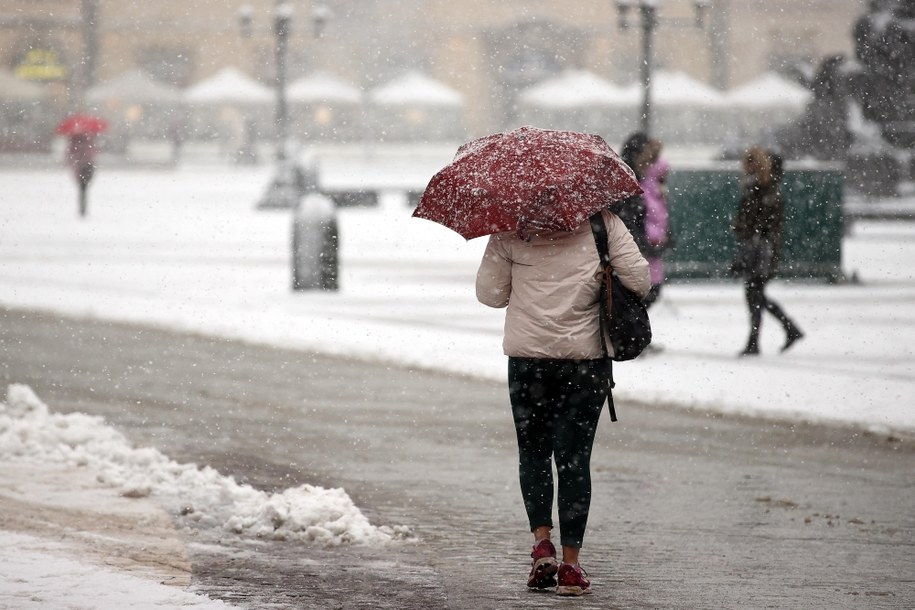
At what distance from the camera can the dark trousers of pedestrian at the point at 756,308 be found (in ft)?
36.7

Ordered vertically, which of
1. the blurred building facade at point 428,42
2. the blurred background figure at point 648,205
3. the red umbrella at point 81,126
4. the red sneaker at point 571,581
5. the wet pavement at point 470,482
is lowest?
the wet pavement at point 470,482

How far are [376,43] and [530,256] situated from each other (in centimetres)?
5493

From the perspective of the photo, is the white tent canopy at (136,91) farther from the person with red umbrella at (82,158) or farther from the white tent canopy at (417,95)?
the person with red umbrella at (82,158)

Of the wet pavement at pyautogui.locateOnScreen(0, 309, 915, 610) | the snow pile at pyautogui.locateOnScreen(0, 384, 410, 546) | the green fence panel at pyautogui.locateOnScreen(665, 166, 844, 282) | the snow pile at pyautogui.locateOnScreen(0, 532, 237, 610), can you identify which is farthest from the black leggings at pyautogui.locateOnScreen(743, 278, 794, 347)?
the snow pile at pyautogui.locateOnScreen(0, 532, 237, 610)

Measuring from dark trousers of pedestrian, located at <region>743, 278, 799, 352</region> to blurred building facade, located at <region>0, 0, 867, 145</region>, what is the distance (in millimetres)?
47089

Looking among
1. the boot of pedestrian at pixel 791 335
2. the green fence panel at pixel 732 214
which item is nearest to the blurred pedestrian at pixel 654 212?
the boot of pedestrian at pixel 791 335

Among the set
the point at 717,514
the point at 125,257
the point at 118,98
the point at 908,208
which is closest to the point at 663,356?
the point at 717,514

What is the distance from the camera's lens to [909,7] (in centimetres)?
2541

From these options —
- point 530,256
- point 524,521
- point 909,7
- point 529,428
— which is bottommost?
point 524,521

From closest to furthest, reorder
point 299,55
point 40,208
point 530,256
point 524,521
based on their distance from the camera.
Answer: point 530,256
point 524,521
point 40,208
point 299,55

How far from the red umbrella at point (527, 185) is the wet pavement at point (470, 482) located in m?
1.19

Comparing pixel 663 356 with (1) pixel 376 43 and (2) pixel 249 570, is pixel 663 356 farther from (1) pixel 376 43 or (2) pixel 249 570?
(1) pixel 376 43

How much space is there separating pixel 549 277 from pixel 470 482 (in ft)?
7.49

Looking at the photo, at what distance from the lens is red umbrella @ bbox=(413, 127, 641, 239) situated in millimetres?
4711
